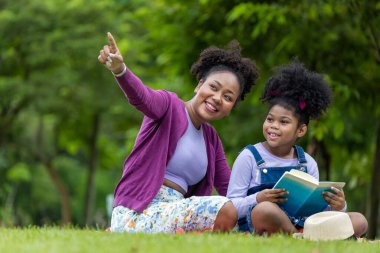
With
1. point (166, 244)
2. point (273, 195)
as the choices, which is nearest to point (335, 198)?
point (273, 195)

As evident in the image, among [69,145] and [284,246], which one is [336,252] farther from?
[69,145]

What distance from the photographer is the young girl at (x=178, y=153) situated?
254 inches

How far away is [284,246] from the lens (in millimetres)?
5359

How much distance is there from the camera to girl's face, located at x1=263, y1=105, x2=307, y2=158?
6.88 meters

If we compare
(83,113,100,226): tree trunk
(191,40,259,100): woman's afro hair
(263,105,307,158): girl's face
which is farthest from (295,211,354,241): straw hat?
(83,113,100,226): tree trunk

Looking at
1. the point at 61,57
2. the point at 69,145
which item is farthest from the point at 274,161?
the point at 69,145

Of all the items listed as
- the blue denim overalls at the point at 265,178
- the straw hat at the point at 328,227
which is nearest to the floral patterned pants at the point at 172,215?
the blue denim overalls at the point at 265,178

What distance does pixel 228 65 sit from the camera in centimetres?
710

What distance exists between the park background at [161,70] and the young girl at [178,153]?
1.12 metres

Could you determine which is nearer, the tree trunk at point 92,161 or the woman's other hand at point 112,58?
the woman's other hand at point 112,58

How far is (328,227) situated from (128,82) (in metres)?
1.89

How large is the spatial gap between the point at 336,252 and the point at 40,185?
3421 cm

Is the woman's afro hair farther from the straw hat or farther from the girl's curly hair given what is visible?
the straw hat

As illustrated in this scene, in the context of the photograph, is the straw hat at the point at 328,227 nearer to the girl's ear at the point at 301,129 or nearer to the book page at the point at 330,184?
the book page at the point at 330,184
